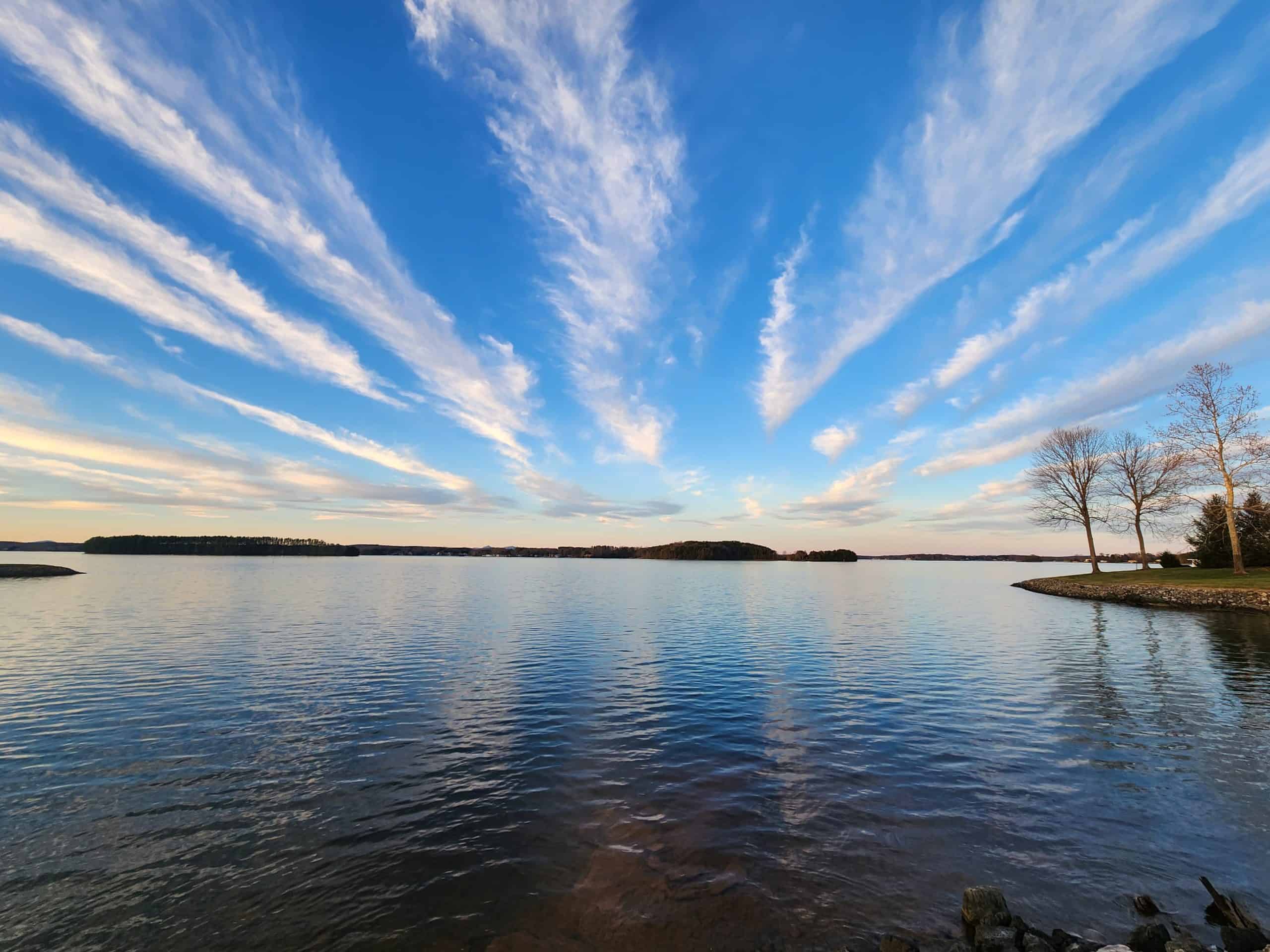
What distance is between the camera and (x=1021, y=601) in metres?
68.1

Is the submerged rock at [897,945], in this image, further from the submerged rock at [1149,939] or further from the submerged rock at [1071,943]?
the submerged rock at [1149,939]

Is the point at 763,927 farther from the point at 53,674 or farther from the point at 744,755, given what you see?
the point at 53,674

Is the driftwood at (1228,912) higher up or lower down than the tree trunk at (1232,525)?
lower down

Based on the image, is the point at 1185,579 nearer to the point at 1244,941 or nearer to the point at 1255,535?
the point at 1255,535

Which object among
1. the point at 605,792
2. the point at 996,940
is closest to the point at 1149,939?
the point at 996,940

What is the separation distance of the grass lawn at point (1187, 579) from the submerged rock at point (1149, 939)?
63.2 meters

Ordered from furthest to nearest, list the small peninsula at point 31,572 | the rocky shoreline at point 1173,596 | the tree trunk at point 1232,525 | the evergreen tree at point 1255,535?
the small peninsula at point 31,572 < the evergreen tree at point 1255,535 < the tree trunk at point 1232,525 < the rocky shoreline at point 1173,596

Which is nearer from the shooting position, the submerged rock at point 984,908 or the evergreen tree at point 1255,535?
the submerged rock at point 984,908

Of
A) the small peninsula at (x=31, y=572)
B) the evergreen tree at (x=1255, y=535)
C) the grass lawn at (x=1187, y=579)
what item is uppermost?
the evergreen tree at (x=1255, y=535)

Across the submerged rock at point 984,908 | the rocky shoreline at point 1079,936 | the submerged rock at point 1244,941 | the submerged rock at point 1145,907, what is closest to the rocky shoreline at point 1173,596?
the rocky shoreline at point 1079,936

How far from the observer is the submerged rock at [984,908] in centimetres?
855

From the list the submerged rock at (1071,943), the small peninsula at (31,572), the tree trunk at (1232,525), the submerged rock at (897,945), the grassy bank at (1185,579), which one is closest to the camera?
the submerged rock at (1071,943)

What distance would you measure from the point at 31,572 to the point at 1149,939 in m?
160

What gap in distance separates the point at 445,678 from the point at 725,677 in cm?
1391
